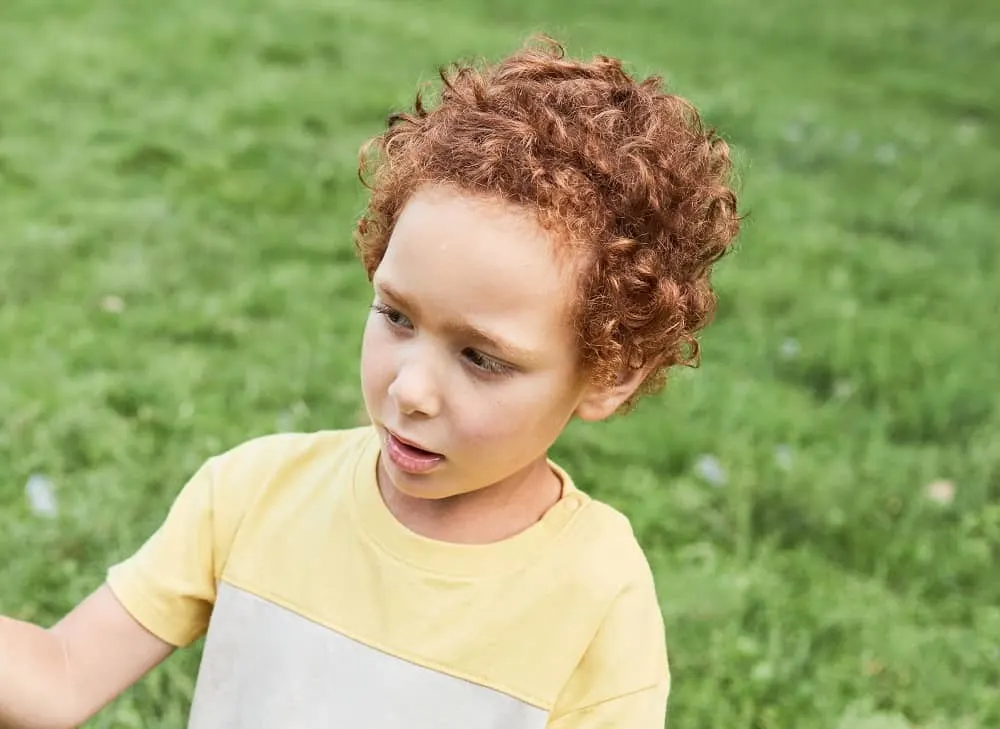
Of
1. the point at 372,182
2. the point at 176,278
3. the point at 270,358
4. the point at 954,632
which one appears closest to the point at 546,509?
the point at 372,182

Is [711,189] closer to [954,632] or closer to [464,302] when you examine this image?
[464,302]

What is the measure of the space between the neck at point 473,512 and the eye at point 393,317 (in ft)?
0.81

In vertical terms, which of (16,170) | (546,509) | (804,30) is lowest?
(804,30)

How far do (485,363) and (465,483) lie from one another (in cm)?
16

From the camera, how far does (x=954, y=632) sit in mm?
2637

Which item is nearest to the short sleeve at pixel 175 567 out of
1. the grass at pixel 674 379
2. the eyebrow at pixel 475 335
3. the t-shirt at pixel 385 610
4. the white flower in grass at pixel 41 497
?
the t-shirt at pixel 385 610

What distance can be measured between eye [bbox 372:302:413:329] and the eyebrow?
3cm

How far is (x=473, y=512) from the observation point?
1526mm

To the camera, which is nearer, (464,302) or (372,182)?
(464,302)

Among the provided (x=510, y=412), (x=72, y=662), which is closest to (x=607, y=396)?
→ (x=510, y=412)

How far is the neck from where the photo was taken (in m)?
1.52

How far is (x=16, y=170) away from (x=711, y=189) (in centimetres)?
343

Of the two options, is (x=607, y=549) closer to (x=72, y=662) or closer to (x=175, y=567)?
(x=175, y=567)

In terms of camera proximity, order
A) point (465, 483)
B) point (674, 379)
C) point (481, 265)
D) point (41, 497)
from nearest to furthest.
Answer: point (481, 265)
point (465, 483)
point (41, 497)
point (674, 379)
